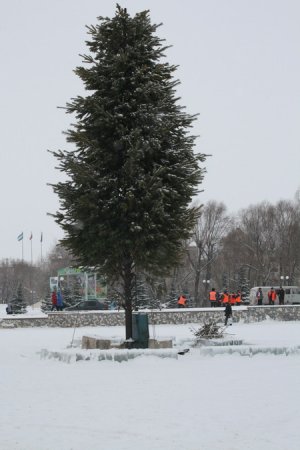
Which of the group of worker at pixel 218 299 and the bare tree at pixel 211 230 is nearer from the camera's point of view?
the group of worker at pixel 218 299

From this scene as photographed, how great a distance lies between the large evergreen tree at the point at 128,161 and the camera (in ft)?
59.6

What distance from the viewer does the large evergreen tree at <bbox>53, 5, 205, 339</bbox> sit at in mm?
18172

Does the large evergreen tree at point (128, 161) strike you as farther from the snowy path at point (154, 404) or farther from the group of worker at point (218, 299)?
the group of worker at point (218, 299)

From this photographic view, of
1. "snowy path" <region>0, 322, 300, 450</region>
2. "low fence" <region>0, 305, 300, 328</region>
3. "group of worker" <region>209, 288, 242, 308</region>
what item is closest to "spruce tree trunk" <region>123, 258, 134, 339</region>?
"snowy path" <region>0, 322, 300, 450</region>

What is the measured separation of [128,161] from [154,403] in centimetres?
847

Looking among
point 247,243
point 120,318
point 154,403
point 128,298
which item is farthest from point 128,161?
point 247,243

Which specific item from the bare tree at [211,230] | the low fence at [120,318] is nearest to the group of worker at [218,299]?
the low fence at [120,318]

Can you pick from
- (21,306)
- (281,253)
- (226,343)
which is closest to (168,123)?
(226,343)

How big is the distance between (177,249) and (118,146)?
320 centimetres

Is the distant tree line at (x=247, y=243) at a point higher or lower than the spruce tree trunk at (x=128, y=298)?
higher

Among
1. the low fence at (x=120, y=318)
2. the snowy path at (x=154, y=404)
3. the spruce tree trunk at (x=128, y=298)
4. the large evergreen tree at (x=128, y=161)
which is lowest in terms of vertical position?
the snowy path at (x=154, y=404)

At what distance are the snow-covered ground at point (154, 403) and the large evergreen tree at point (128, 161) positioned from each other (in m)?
3.43

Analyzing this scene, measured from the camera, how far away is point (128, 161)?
17891 millimetres

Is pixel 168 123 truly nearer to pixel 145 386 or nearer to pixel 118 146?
pixel 118 146
